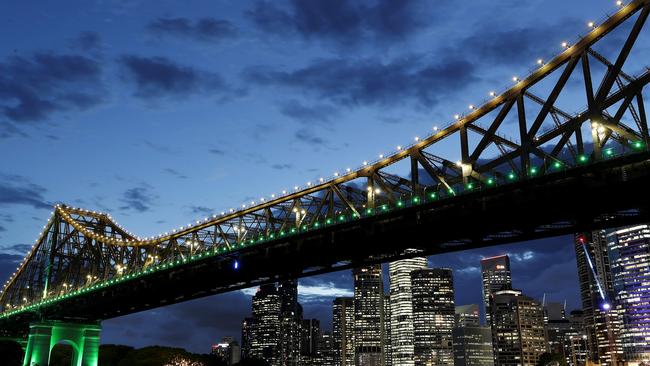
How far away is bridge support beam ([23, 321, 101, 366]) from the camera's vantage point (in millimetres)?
105125

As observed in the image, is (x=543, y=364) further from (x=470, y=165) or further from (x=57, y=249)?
(x=470, y=165)

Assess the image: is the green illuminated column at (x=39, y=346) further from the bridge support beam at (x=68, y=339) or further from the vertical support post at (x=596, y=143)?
the vertical support post at (x=596, y=143)

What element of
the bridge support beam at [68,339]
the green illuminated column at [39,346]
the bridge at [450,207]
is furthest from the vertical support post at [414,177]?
the bridge support beam at [68,339]

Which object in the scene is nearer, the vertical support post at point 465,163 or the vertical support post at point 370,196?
the vertical support post at point 465,163

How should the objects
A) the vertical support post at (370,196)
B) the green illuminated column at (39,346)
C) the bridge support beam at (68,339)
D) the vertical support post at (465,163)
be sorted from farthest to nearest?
the bridge support beam at (68,339) → the green illuminated column at (39,346) → the vertical support post at (370,196) → the vertical support post at (465,163)

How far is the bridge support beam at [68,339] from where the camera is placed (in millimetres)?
105125

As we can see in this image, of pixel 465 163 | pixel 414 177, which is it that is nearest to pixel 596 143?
pixel 465 163

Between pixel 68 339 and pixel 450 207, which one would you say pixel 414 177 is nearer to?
pixel 450 207

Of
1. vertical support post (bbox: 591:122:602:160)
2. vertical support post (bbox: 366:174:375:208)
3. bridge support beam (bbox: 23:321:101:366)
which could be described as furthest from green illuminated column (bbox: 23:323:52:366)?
vertical support post (bbox: 591:122:602:160)

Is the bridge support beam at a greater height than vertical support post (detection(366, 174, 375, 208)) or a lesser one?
lesser

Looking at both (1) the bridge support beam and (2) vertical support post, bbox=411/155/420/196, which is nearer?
(2) vertical support post, bbox=411/155/420/196

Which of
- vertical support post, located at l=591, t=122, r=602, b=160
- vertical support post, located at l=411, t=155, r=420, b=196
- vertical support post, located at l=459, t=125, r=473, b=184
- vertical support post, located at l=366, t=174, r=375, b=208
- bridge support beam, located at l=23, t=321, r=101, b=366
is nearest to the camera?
vertical support post, located at l=591, t=122, r=602, b=160

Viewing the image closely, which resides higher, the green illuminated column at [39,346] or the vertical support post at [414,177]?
the vertical support post at [414,177]

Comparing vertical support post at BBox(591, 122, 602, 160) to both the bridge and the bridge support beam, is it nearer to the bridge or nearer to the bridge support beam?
the bridge
